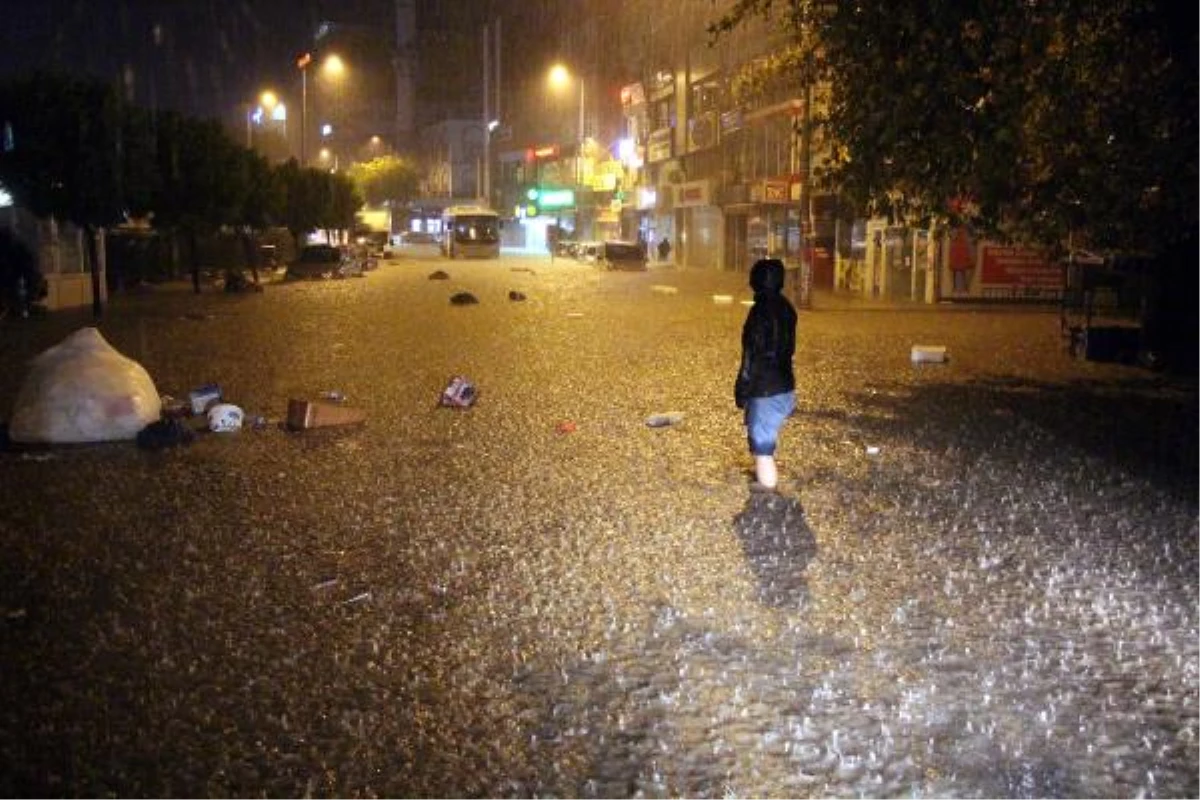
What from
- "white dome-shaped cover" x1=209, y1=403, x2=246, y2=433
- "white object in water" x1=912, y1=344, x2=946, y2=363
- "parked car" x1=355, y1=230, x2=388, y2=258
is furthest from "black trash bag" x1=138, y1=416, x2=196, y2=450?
"parked car" x1=355, y1=230, x2=388, y2=258

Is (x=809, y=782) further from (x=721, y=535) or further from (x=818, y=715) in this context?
(x=721, y=535)

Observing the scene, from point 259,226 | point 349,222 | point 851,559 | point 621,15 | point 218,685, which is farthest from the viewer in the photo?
point 621,15

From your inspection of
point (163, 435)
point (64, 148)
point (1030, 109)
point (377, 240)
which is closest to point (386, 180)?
point (377, 240)

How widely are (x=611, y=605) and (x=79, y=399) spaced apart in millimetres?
6320

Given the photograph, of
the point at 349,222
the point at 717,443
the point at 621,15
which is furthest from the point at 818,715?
the point at 621,15

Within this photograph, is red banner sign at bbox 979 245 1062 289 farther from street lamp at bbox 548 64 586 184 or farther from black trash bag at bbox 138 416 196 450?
street lamp at bbox 548 64 586 184

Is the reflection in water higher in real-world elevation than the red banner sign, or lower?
lower

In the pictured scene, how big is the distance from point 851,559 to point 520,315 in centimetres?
1945

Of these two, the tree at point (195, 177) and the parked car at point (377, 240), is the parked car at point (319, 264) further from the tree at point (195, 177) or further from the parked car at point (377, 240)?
the parked car at point (377, 240)

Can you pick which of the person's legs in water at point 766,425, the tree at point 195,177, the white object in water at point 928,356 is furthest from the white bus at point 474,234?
→ the person's legs in water at point 766,425

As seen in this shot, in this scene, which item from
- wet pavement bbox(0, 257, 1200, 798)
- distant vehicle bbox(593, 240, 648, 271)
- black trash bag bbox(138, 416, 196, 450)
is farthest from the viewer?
distant vehicle bbox(593, 240, 648, 271)

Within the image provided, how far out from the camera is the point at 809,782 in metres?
4.19

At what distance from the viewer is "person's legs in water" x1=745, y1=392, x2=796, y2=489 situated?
8.70 metres

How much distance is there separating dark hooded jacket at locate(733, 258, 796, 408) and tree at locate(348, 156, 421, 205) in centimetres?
11513
